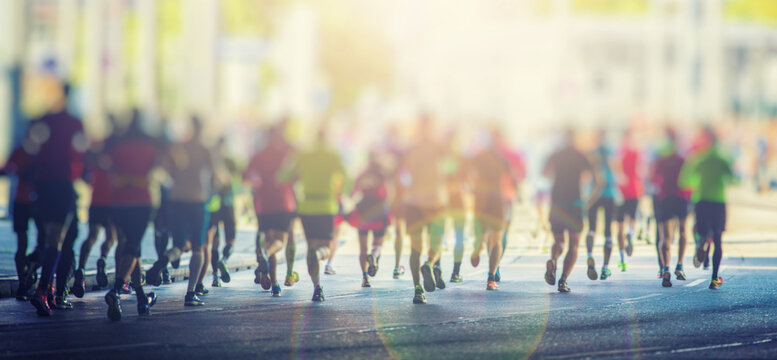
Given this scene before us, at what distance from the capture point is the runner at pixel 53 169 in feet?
35.1

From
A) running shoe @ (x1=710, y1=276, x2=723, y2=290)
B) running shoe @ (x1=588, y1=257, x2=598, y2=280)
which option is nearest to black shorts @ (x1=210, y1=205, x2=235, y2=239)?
running shoe @ (x1=588, y1=257, x2=598, y2=280)

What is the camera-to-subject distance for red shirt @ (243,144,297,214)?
39.2ft

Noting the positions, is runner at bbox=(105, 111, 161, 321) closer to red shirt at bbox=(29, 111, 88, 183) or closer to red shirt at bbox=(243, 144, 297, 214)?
red shirt at bbox=(29, 111, 88, 183)

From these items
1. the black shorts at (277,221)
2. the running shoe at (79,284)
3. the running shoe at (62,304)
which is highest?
the black shorts at (277,221)

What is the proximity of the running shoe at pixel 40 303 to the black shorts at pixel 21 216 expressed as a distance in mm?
1115

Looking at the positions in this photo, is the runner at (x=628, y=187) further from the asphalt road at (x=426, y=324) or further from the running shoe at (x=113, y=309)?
the running shoe at (x=113, y=309)

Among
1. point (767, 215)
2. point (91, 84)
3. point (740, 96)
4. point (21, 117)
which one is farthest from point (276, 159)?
point (740, 96)

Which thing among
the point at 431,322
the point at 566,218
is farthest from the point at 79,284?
the point at 566,218

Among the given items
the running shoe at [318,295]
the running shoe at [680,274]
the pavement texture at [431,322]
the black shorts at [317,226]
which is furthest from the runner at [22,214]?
the running shoe at [680,274]

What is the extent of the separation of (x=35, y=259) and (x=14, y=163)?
89 centimetres

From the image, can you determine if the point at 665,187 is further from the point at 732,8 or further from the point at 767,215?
the point at 732,8

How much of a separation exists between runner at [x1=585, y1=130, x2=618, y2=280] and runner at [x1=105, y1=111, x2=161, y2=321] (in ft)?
17.2

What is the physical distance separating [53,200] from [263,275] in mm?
2612

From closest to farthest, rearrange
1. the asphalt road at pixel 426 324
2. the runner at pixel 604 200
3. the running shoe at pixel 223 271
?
the asphalt road at pixel 426 324 < the running shoe at pixel 223 271 < the runner at pixel 604 200
